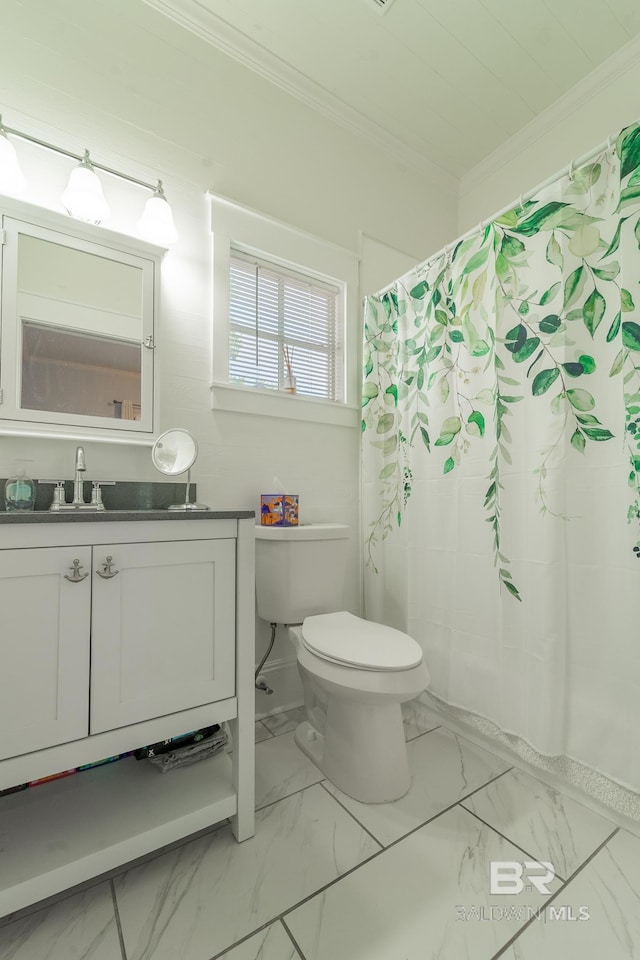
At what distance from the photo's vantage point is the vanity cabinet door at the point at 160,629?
0.95 meters

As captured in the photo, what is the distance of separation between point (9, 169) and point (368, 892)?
211 centimetres

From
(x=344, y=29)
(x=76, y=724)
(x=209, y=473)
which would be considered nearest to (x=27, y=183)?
(x=209, y=473)

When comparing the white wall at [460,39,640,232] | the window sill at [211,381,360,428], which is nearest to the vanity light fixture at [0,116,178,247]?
the window sill at [211,381,360,428]

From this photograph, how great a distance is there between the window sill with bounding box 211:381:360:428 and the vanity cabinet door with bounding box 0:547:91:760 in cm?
89

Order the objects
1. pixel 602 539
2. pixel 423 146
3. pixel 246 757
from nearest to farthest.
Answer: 1. pixel 246 757
2. pixel 602 539
3. pixel 423 146

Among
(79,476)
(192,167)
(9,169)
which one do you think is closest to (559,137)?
(192,167)

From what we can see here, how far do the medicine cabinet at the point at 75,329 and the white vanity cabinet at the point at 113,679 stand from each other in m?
0.57

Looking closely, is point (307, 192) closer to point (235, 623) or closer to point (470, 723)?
point (235, 623)

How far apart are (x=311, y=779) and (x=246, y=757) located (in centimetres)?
37

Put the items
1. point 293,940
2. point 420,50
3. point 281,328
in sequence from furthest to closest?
point 281,328 → point 420,50 → point 293,940

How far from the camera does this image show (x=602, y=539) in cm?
122

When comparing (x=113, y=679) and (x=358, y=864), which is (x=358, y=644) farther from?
(x=113, y=679)

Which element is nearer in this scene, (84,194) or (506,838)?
(506,838)

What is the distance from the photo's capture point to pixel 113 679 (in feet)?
3.13
